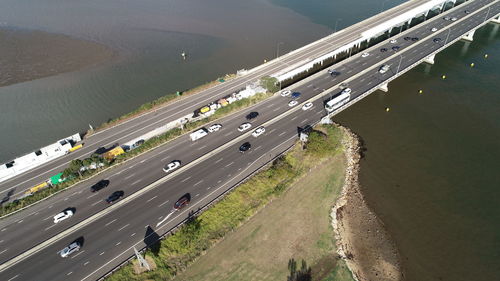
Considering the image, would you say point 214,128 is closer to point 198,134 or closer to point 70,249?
point 198,134

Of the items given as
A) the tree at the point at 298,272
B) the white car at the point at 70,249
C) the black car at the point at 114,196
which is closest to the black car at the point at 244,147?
the tree at the point at 298,272

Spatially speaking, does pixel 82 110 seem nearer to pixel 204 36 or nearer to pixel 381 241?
pixel 204 36

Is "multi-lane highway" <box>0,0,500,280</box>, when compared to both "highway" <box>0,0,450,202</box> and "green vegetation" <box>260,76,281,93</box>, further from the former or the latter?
"highway" <box>0,0,450,202</box>

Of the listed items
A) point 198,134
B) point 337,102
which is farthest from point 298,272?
point 337,102

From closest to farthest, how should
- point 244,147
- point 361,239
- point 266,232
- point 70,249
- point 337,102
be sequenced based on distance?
point 70,249 → point 266,232 → point 361,239 → point 244,147 → point 337,102

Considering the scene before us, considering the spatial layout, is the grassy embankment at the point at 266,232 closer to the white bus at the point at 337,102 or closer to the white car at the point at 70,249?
the white car at the point at 70,249

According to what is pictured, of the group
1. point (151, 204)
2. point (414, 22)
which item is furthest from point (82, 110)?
point (414, 22)
